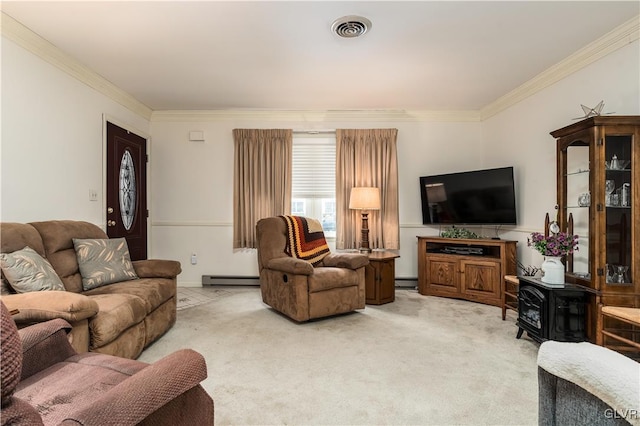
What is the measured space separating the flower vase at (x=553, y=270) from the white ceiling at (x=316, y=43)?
1778 millimetres

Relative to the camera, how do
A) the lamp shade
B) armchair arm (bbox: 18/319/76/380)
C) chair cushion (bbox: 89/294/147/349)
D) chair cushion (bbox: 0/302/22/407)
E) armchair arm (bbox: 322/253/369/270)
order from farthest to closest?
the lamp shade < armchair arm (bbox: 322/253/369/270) < chair cushion (bbox: 89/294/147/349) < armchair arm (bbox: 18/319/76/380) < chair cushion (bbox: 0/302/22/407)

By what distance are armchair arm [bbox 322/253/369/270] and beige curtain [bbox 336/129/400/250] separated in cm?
93

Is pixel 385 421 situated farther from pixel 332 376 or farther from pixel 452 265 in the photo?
pixel 452 265

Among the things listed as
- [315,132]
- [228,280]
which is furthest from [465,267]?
[228,280]

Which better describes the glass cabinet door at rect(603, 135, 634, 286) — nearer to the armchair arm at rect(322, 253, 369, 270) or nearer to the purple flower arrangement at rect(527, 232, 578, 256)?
the purple flower arrangement at rect(527, 232, 578, 256)

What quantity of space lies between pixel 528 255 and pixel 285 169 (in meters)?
3.10

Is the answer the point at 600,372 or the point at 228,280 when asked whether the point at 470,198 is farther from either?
the point at 600,372

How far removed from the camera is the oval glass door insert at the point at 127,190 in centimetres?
397

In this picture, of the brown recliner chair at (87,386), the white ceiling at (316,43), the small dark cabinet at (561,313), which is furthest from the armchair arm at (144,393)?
the small dark cabinet at (561,313)

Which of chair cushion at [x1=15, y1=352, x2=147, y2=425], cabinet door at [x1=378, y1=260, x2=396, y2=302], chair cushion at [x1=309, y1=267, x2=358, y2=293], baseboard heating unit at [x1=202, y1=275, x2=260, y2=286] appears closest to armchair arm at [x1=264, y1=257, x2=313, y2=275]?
chair cushion at [x1=309, y1=267, x2=358, y2=293]

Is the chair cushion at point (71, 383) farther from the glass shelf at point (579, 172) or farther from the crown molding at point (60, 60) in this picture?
the glass shelf at point (579, 172)

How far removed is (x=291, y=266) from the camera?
310cm

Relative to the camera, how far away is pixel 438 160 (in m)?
4.61

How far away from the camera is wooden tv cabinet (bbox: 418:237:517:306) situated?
3.65 m
